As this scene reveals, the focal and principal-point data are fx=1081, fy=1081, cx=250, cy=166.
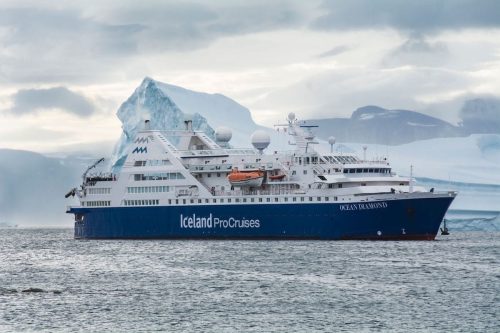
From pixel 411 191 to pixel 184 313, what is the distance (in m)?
28.8

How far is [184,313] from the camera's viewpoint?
34.0 m

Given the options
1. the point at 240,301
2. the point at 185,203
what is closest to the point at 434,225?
the point at 185,203

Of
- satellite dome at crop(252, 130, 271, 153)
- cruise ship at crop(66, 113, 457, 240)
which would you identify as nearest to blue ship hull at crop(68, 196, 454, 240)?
cruise ship at crop(66, 113, 457, 240)

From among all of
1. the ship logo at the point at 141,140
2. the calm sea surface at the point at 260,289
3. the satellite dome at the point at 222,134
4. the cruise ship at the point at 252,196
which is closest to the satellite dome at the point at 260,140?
the cruise ship at the point at 252,196

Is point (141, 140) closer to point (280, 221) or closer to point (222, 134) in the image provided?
point (222, 134)

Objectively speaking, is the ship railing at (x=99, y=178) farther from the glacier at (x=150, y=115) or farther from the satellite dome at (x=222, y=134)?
the glacier at (x=150, y=115)

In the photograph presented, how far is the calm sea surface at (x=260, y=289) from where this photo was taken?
106 ft

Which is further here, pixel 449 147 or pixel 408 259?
pixel 449 147

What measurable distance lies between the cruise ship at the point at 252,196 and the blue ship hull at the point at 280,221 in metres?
0.06

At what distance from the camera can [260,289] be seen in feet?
130

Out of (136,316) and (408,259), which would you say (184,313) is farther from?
(408,259)

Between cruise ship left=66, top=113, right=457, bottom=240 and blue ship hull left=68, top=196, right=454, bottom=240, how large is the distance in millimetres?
59

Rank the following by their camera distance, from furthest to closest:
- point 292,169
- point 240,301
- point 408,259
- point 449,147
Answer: point 449,147 < point 292,169 < point 408,259 < point 240,301

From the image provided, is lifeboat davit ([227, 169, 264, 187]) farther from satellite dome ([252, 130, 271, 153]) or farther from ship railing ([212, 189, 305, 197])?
satellite dome ([252, 130, 271, 153])
